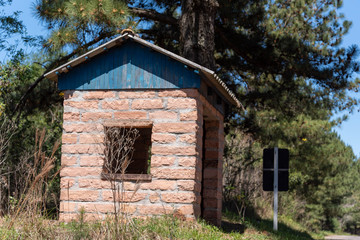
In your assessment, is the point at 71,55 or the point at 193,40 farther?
the point at 71,55

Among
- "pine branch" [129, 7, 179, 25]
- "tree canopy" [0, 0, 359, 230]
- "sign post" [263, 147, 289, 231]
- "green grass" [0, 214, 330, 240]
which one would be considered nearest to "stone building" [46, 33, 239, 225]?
"green grass" [0, 214, 330, 240]

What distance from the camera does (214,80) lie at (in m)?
8.42

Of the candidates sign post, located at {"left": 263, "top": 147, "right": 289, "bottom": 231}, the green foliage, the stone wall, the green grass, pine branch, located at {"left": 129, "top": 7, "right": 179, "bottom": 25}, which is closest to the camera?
the green grass

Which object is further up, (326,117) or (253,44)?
(253,44)

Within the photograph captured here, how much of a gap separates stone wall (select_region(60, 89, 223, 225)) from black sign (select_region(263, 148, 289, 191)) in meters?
4.51

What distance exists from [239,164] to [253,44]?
5.60 metres

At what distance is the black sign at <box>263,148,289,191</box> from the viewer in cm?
1221

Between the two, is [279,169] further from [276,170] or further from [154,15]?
[154,15]

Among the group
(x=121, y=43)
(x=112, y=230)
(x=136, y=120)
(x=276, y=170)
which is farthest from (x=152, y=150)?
(x=276, y=170)

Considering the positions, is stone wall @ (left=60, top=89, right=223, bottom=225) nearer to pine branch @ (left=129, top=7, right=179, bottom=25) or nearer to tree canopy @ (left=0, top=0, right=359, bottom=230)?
tree canopy @ (left=0, top=0, right=359, bottom=230)

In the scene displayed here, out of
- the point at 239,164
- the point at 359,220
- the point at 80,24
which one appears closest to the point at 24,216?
the point at 80,24

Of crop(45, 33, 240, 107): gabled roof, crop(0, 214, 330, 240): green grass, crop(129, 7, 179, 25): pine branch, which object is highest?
crop(129, 7, 179, 25): pine branch

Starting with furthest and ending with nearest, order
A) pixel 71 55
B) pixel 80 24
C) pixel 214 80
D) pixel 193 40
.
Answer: pixel 71 55 → pixel 193 40 → pixel 80 24 → pixel 214 80

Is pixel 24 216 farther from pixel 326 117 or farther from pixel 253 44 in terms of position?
pixel 326 117
